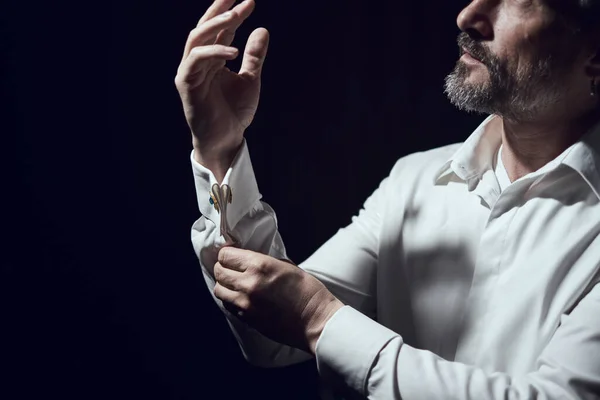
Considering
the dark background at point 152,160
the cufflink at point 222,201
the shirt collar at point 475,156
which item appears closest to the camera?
the cufflink at point 222,201

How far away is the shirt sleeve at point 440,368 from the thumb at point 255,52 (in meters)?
0.49

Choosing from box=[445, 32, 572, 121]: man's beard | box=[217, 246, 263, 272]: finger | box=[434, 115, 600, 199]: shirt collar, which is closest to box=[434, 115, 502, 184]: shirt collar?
box=[434, 115, 600, 199]: shirt collar

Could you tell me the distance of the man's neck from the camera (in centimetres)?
147

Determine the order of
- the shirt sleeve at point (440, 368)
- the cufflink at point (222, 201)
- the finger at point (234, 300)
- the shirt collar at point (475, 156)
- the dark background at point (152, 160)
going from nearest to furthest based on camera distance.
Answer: the shirt sleeve at point (440, 368) → the finger at point (234, 300) → the cufflink at point (222, 201) → the shirt collar at point (475, 156) → the dark background at point (152, 160)

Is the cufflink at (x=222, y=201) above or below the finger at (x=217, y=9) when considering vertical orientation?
below

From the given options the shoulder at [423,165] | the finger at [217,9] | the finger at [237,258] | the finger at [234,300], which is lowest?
the finger at [234,300]

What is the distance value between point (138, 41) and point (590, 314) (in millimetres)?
1251

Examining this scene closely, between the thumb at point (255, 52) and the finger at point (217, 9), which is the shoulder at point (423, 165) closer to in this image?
the thumb at point (255, 52)

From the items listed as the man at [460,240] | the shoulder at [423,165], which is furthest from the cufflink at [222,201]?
the shoulder at [423,165]

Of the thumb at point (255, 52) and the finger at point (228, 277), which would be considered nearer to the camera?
the finger at point (228, 277)

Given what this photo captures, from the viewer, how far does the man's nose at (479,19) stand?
145 centimetres

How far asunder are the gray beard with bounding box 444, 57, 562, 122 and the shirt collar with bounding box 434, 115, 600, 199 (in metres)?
0.10

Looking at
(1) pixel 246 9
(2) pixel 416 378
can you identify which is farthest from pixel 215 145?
(2) pixel 416 378

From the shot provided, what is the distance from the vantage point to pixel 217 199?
141cm
